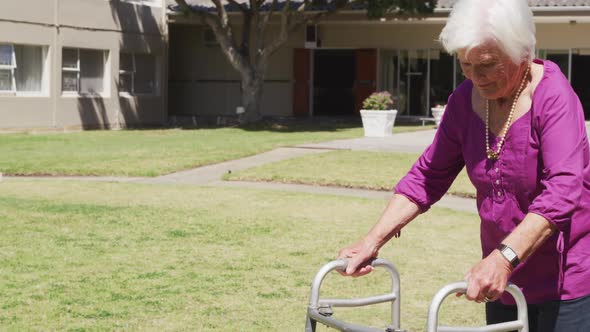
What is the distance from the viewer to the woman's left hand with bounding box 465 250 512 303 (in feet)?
9.80

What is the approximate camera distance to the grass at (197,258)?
22.5ft

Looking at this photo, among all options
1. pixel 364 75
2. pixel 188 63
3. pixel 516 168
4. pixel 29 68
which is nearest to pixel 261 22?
pixel 364 75

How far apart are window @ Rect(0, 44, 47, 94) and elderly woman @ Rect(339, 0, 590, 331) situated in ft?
85.0

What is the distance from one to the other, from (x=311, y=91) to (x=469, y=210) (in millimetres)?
24990

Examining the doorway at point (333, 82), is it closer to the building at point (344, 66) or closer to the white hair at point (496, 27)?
the building at point (344, 66)

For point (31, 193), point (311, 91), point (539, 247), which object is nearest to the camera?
point (539, 247)

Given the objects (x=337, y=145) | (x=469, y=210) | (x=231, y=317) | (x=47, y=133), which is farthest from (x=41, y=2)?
(x=231, y=317)

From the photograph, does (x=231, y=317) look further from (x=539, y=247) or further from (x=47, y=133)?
(x=47, y=133)

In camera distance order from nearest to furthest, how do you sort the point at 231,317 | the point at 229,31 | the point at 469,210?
the point at 231,317, the point at 469,210, the point at 229,31

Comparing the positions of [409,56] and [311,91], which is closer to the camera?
[409,56]

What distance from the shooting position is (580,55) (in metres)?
31.9

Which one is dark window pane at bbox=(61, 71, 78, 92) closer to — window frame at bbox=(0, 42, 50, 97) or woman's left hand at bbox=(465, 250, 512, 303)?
window frame at bbox=(0, 42, 50, 97)

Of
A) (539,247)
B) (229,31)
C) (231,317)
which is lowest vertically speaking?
(231,317)

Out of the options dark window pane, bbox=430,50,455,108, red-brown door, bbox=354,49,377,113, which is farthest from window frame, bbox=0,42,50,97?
dark window pane, bbox=430,50,455,108
